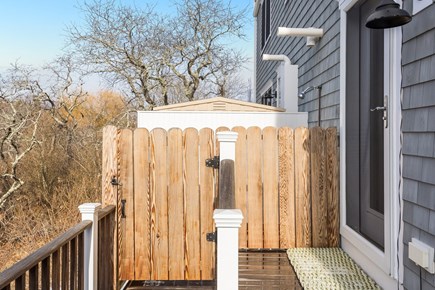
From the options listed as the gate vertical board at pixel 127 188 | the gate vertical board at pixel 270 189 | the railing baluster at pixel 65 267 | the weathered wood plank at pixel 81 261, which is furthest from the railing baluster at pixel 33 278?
the gate vertical board at pixel 270 189

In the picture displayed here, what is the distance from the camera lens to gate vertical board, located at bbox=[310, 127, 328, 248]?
3.89 meters

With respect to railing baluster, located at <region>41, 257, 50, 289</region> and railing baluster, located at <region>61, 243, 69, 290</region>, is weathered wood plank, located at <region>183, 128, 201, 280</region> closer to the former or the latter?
railing baluster, located at <region>61, 243, 69, 290</region>

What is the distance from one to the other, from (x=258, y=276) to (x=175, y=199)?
3.60 feet

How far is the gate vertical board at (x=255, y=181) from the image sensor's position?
3945mm

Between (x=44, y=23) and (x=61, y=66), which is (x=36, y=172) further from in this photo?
(x=44, y=23)

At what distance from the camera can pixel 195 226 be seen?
154 inches

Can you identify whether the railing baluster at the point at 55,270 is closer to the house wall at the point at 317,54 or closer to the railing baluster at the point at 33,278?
the railing baluster at the point at 33,278

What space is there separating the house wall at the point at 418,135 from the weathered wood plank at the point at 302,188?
5.00 feet

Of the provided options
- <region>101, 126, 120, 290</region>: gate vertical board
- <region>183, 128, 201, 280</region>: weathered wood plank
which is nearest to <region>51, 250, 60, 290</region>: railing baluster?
<region>101, 126, 120, 290</region>: gate vertical board

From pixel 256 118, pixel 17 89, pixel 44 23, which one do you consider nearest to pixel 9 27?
pixel 44 23

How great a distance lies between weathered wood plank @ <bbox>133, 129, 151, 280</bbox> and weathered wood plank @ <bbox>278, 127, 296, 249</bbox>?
1266 millimetres

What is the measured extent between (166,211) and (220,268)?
1850mm

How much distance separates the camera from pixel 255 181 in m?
3.96

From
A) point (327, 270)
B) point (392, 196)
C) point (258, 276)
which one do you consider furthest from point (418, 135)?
point (258, 276)
